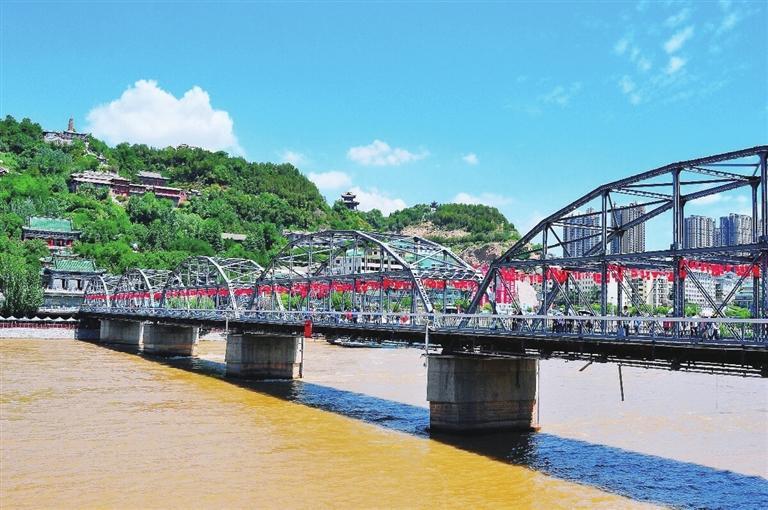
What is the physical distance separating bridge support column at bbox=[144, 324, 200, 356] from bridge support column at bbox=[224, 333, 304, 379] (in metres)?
26.9

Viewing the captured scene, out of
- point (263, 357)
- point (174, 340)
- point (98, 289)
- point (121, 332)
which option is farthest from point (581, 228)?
point (98, 289)

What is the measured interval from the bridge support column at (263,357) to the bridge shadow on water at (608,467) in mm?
19599

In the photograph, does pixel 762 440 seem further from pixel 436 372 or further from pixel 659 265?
pixel 436 372

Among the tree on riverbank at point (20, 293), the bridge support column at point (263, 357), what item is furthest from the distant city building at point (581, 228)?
the tree on riverbank at point (20, 293)

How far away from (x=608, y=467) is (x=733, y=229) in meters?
15.3

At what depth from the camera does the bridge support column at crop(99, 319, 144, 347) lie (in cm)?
10538

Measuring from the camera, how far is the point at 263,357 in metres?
63.5

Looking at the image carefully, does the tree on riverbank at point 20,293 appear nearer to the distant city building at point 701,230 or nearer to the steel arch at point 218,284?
the steel arch at point 218,284

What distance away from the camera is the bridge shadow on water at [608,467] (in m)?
26.8

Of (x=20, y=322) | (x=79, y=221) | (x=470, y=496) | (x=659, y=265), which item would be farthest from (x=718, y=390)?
(x=79, y=221)

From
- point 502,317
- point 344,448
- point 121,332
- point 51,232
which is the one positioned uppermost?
point 51,232

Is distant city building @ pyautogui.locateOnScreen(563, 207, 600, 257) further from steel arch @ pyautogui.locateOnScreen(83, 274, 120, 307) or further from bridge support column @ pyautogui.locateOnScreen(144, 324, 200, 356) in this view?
steel arch @ pyautogui.locateOnScreen(83, 274, 120, 307)

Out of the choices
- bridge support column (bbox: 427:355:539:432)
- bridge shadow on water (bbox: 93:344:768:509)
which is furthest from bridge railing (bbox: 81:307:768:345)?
bridge shadow on water (bbox: 93:344:768:509)

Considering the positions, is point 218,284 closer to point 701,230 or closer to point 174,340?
point 174,340
